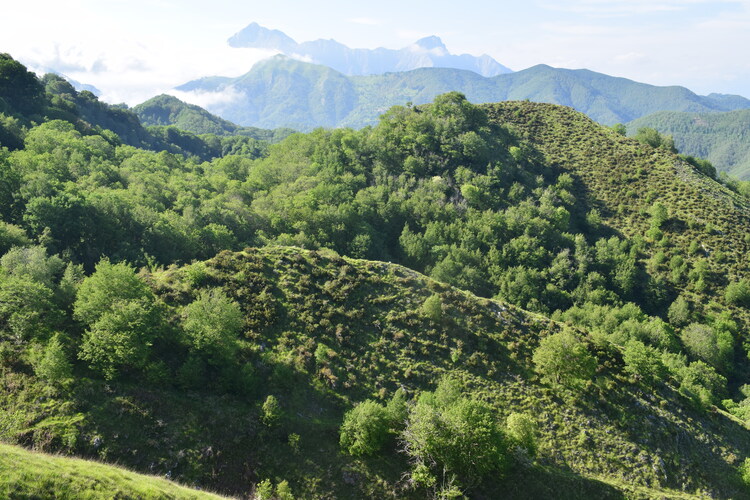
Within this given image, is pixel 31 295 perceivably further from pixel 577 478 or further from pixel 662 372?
pixel 662 372

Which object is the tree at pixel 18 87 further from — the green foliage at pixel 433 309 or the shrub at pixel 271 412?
the green foliage at pixel 433 309

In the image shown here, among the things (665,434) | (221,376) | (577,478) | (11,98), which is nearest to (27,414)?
(221,376)

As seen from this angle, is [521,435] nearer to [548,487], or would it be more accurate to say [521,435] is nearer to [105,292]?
[548,487]

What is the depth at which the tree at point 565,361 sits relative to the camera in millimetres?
38812

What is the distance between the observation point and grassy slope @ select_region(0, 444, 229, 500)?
1995cm

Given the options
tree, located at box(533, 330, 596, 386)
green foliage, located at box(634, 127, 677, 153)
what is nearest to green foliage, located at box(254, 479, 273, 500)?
tree, located at box(533, 330, 596, 386)

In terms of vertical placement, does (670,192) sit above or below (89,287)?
above

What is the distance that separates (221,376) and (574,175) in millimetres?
104021

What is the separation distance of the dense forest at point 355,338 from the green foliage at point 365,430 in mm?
165

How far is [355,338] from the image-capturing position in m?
41.7

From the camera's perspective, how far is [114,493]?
2162cm

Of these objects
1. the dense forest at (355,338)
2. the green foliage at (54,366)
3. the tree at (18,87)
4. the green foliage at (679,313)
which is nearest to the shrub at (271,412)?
the dense forest at (355,338)

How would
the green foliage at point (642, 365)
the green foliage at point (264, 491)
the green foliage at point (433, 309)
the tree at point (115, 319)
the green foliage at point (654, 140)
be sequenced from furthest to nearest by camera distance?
the green foliage at point (654, 140) → the green foliage at point (433, 309) → the green foliage at point (642, 365) → the tree at point (115, 319) → the green foliage at point (264, 491)

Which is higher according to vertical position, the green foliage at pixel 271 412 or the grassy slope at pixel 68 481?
the grassy slope at pixel 68 481
